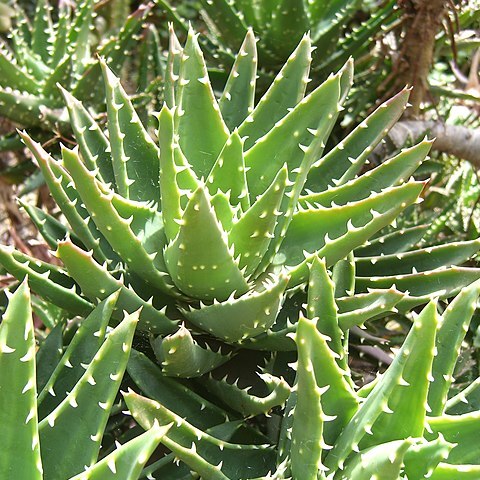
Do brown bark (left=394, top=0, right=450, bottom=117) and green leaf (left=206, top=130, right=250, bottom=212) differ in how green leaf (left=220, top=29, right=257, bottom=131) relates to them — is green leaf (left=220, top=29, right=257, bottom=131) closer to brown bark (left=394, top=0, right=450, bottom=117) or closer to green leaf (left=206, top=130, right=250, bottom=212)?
green leaf (left=206, top=130, right=250, bottom=212)

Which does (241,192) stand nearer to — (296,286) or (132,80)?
(296,286)

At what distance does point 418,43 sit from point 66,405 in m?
0.97

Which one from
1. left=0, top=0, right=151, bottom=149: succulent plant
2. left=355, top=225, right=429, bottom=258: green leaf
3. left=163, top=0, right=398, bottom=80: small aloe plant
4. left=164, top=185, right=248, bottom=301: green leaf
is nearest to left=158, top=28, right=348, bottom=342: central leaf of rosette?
left=164, top=185, right=248, bottom=301: green leaf

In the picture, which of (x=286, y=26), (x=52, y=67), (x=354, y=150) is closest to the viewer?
(x=354, y=150)

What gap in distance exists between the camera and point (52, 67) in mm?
1312

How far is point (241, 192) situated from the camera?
0.70 meters

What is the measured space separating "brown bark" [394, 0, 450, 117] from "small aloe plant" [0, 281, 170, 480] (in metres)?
0.85

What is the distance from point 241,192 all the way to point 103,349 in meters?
0.24

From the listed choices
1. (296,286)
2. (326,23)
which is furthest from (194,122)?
(326,23)

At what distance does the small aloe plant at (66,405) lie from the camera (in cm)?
48

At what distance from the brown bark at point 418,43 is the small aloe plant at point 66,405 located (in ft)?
2.78

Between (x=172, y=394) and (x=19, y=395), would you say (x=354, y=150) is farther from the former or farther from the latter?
(x=19, y=395)

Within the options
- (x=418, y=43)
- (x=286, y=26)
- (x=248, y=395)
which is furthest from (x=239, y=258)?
(x=418, y=43)

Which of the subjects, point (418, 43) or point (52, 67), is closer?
point (418, 43)
